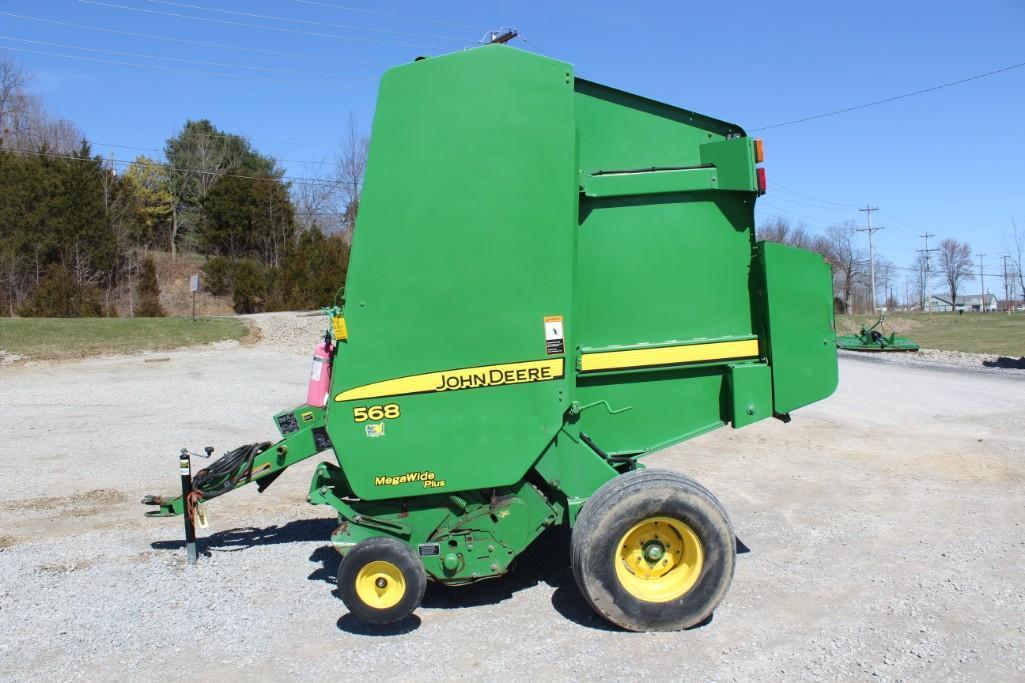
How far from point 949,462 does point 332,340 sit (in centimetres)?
804

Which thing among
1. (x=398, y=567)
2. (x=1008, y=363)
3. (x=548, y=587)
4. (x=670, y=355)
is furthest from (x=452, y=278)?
(x=1008, y=363)

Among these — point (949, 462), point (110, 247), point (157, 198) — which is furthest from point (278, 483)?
point (157, 198)

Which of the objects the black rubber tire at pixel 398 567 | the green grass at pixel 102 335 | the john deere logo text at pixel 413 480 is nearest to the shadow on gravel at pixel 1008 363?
the john deere logo text at pixel 413 480

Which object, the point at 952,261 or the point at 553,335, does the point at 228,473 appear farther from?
the point at 952,261

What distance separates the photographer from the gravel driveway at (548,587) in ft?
14.2

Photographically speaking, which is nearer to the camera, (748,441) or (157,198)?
(748,441)

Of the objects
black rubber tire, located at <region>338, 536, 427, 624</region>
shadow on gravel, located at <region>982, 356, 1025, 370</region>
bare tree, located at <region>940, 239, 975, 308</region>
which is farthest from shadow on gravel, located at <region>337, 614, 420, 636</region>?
bare tree, located at <region>940, 239, 975, 308</region>

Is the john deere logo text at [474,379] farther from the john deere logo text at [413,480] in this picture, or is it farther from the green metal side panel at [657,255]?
the green metal side panel at [657,255]

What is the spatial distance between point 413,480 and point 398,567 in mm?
529

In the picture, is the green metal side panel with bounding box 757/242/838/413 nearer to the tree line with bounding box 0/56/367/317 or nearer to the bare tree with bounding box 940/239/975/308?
the tree line with bounding box 0/56/367/317

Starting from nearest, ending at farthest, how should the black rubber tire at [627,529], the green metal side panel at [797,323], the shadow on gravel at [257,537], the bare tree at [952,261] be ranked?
the black rubber tire at [627,529]
the green metal side panel at [797,323]
the shadow on gravel at [257,537]
the bare tree at [952,261]

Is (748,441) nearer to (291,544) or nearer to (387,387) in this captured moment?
(291,544)

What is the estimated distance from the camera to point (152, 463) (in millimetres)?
10117

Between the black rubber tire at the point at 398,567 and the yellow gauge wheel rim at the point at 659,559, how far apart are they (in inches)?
48.4
